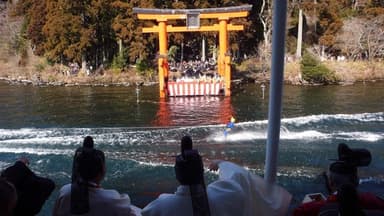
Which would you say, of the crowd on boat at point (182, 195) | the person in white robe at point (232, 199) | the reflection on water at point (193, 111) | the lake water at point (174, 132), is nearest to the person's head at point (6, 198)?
the crowd on boat at point (182, 195)

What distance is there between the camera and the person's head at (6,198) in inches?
87.4

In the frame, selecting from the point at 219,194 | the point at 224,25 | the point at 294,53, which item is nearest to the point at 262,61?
Result: the point at 294,53

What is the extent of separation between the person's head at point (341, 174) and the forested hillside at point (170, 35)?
79.6 ft

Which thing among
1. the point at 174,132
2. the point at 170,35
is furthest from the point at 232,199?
the point at 170,35

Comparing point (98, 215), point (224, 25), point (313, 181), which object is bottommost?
point (313, 181)

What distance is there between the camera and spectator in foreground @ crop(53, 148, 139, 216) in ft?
8.54

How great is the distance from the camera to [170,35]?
2784 centimetres

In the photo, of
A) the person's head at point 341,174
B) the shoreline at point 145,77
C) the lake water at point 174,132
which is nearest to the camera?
the person's head at point 341,174

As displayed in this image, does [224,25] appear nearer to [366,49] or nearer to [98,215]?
[366,49]

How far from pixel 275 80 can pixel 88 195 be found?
1358mm

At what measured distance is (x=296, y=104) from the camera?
17219 millimetres

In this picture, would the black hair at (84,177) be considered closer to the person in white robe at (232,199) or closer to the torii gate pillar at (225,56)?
the person in white robe at (232,199)

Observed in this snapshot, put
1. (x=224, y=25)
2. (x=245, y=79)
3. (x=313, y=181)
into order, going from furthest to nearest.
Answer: (x=245, y=79) → (x=224, y=25) → (x=313, y=181)

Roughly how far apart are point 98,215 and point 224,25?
61.2 ft
